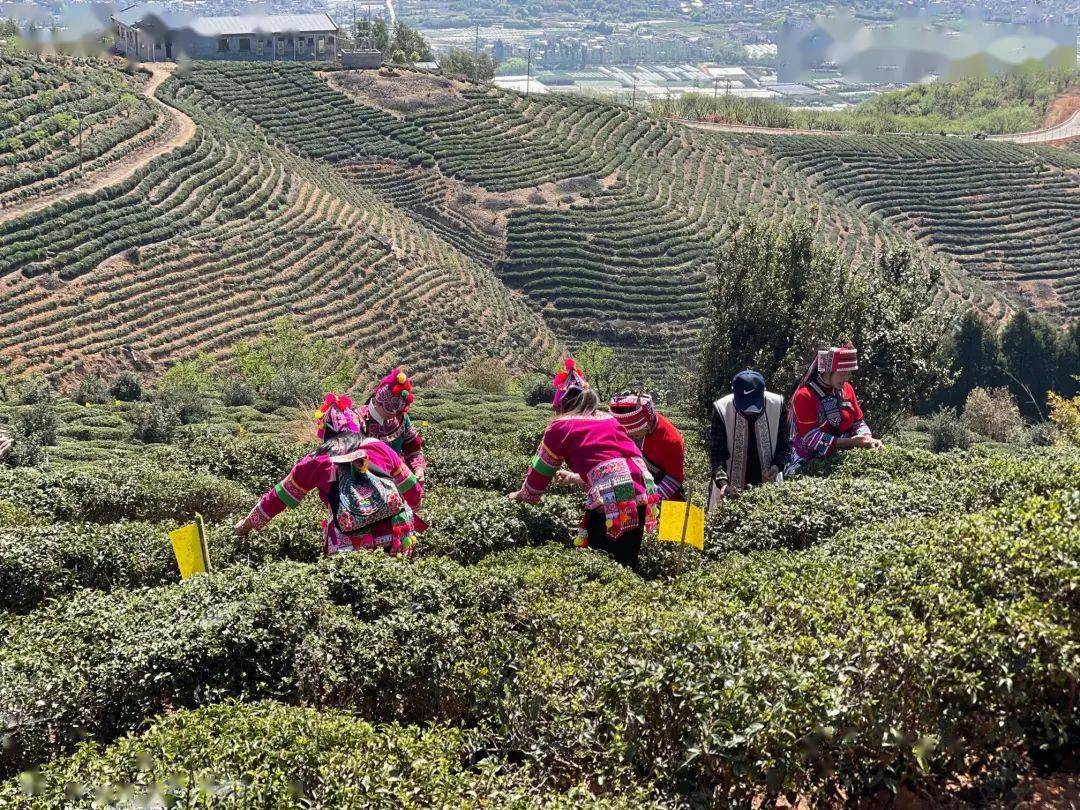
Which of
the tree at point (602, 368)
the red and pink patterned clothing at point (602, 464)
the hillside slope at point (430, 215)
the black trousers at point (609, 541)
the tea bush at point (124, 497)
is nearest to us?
the red and pink patterned clothing at point (602, 464)

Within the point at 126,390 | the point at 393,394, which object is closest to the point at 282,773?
the point at 393,394

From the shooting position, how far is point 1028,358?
4225 centimetres

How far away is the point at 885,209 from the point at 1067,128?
34.8 metres

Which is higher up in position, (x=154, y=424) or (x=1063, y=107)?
(x=154, y=424)

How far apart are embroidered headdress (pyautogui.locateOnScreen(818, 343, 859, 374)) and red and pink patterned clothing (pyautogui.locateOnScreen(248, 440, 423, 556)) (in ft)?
11.9

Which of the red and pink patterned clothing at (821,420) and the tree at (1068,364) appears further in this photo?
the tree at (1068,364)

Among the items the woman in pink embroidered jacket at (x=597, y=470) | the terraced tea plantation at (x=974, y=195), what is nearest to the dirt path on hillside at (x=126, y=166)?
the terraced tea plantation at (x=974, y=195)

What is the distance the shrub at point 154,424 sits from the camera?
20.1 metres

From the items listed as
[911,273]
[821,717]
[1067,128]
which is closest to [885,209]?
[1067,128]

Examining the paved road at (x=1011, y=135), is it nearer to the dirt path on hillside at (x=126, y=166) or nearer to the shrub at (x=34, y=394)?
the dirt path on hillside at (x=126, y=166)

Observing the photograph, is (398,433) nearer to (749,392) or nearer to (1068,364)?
(749,392)

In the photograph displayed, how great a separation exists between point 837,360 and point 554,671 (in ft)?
15.5

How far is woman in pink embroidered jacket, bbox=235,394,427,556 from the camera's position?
23.8 ft

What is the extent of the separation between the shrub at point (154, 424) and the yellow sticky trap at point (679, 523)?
47.1 feet
